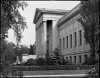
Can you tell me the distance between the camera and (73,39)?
63.6 meters

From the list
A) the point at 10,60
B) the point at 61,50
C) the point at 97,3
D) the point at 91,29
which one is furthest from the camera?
the point at 61,50

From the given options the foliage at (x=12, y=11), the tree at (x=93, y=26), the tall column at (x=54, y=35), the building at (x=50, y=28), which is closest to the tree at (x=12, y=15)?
the foliage at (x=12, y=11)

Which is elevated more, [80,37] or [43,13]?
[43,13]

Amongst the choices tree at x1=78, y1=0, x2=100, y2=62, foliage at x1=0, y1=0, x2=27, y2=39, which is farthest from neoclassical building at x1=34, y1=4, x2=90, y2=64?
foliage at x1=0, y1=0, x2=27, y2=39

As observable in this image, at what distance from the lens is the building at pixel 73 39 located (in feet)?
180

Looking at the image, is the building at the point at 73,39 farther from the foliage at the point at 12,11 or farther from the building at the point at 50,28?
the foliage at the point at 12,11

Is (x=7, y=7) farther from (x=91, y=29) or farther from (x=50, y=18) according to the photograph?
(x=50, y=18)

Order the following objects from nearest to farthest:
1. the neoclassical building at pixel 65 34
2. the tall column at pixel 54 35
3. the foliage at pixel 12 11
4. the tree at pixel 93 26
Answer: the tree at pixel 93 26, the foliage at pixel 12 11, the neoclassical building at pixel 65 34, the tall column at pixel 54 35

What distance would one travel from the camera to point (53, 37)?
83.7m

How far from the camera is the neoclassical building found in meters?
57.2

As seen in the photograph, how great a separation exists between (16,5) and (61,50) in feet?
234

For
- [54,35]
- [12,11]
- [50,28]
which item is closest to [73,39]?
[54,35]

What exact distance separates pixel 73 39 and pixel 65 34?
30.6 feet

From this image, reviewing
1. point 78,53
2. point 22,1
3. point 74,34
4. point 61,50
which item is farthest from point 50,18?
point 22,1
